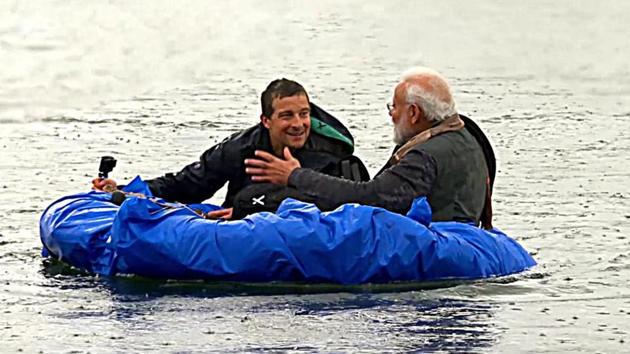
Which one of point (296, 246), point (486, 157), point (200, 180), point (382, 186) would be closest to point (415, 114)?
point (382, 186)

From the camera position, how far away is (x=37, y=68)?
2366 centimetres

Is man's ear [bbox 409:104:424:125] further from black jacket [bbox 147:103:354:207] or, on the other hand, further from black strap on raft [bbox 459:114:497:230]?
black jacket [bbox 147:103:354:207]

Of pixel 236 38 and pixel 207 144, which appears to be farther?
pixel 236 38

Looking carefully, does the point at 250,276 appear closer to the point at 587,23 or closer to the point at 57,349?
the point at 57,349

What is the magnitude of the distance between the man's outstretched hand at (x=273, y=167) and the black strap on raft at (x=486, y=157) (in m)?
1.07

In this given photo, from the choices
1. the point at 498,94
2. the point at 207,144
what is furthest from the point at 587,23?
the point at 207,144

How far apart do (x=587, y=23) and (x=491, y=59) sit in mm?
5335

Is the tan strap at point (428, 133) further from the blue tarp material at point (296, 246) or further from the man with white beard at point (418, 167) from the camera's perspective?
the blue tarp material at point (296, 246)

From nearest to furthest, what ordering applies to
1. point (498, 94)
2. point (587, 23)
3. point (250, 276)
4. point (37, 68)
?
1. point (250, 276)
2. point (498, 94)
3. point (37, 68)
4. point (587, 23)

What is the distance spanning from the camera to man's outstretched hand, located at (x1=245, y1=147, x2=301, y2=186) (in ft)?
35.7

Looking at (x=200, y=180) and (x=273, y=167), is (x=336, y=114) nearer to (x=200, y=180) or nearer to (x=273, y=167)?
(x=200, y=180)

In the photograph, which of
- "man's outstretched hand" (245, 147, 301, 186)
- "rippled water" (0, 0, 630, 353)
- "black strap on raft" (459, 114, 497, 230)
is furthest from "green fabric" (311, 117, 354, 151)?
"rippled water" (0, 0, 630, 353)

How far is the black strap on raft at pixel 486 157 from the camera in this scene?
11.2 metres

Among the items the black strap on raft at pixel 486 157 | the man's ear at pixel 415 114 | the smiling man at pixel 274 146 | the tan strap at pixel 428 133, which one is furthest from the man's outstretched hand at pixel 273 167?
the black strap on raft at pixel 486 157
